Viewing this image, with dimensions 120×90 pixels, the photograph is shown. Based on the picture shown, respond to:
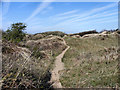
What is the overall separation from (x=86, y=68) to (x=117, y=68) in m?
1.58

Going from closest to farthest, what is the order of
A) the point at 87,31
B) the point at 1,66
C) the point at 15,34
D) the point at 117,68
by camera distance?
the point at 1,66, the point at 117,68, the point at 15,34, the point at 87,31

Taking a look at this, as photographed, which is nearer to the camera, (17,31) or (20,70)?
(20,70)

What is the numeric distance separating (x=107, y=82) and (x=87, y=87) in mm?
709

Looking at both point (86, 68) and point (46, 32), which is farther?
point (46, 32)

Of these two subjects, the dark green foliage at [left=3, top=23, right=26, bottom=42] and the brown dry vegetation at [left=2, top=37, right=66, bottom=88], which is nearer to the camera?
the brown dry vegetation at [left=2, top=37, right=66, bottom=88]

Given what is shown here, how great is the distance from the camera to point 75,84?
16.2 ft

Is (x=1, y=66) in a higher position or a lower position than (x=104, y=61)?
higher

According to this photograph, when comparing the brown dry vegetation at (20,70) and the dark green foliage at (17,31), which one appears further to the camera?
the dark green foliage at (17,31)

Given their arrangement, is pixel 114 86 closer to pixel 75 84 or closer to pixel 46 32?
pixel 75 84

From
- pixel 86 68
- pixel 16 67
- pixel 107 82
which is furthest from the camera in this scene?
pixel 86 68

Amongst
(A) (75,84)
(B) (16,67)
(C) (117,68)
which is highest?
(B) (16,67)

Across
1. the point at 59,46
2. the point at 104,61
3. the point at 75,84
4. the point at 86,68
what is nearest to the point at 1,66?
the point at 75,84

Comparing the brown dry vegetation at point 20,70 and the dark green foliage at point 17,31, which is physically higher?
the dark green foliage at point 17,31

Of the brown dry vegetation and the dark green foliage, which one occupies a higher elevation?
the dark green foliage
